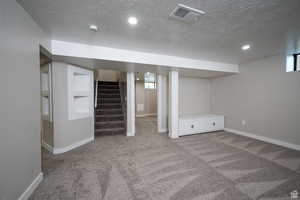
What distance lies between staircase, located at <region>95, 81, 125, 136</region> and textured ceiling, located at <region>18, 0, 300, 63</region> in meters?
2.61

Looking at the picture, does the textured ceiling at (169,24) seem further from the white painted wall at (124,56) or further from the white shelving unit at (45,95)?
the white shelving unit at (45,95)

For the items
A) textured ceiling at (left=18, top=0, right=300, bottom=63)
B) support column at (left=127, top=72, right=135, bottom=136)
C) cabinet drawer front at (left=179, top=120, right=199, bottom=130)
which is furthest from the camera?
support column at (left=127, top=72, right=135, bottom=136)

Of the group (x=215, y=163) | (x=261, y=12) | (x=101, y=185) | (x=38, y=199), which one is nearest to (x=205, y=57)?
(x=261, y=12)

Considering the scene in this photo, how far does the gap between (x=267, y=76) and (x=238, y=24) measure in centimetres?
252

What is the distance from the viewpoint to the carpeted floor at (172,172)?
154 cm

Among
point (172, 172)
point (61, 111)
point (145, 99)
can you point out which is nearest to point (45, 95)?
point (61, 111)

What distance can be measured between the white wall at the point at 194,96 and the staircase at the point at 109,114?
7.63ft

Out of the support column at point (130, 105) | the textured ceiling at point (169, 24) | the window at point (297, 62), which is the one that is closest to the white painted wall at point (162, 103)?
the support column at point (130, 105)

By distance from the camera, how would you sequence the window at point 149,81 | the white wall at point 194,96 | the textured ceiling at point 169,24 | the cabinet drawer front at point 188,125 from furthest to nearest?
the window at point 149,81 < the white wall at point 194,96 < the cabinet drawer front at point 188,125 < the textured ceiling at point 169,24

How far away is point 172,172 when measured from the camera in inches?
77.3

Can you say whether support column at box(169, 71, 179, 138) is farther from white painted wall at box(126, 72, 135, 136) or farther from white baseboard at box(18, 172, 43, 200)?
white baseboard at box(18, 172, 43, 200)

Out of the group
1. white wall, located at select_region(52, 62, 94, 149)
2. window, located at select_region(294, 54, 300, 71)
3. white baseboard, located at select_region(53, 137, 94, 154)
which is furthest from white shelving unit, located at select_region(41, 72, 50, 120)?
window, located at select_region(294, 54, 300, 71)

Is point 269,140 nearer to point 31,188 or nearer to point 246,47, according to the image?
point 246,47

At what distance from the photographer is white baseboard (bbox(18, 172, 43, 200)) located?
1.40 m
